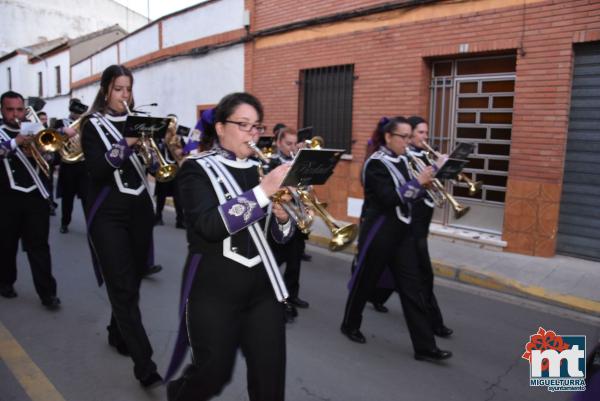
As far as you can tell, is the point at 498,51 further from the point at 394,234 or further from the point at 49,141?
the point at 49,141

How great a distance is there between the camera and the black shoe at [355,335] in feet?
14.9

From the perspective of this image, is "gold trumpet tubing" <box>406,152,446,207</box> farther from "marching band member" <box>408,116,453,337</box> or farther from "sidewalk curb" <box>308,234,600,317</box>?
"sidewalk curb" <box>308,234,600,317</box>

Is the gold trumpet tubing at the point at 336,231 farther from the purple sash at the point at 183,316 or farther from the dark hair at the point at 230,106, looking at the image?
the purple sash at the point at 183,316

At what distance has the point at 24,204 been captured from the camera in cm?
508

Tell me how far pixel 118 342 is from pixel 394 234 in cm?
242

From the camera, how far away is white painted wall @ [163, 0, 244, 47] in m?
12.8

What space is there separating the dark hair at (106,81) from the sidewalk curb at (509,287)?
15.9ft

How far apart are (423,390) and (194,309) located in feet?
6.61

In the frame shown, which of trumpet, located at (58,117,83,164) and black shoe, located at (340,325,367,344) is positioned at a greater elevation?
trumpet, located at (58,117,83,164)

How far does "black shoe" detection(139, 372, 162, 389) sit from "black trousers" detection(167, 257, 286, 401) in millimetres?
1087

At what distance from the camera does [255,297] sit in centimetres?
255

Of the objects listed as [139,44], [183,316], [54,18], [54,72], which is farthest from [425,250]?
[54,18]

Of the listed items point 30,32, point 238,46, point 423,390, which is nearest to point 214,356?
point 423,390

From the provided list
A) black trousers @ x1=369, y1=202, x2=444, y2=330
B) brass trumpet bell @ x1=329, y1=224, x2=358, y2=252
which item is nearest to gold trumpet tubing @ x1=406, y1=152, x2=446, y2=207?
black trousers @ x1=369, y1=202, x2=444, y2=330
